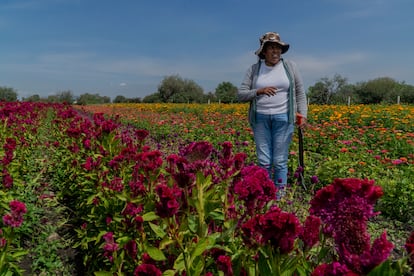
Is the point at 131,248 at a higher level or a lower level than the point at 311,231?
lower

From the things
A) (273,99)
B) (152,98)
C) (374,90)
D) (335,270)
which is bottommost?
(335,270)

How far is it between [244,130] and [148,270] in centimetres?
754

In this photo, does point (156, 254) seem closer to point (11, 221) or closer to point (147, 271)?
point (147, 271)

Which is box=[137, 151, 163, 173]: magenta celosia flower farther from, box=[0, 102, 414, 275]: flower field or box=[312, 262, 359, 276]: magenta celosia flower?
box=[312, 262, 359, 276]: magenta celosia flower

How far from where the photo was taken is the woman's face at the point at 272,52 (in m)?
3.87

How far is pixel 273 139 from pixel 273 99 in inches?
17.2

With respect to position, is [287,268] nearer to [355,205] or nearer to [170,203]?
[355,205]

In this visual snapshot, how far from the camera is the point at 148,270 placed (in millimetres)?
1207

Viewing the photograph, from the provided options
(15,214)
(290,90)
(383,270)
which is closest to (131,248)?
(15,214)

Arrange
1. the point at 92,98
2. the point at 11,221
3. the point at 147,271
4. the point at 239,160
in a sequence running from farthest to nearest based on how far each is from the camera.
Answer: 1. the point at 92,98
2. the point at 239,160
3. the point at 11,221
4. the point at 147,271

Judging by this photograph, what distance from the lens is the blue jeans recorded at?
402 centimetres

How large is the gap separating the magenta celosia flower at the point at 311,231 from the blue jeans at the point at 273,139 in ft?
8.77

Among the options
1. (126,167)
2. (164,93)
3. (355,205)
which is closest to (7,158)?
(126,167)

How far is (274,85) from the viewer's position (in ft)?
12.9
